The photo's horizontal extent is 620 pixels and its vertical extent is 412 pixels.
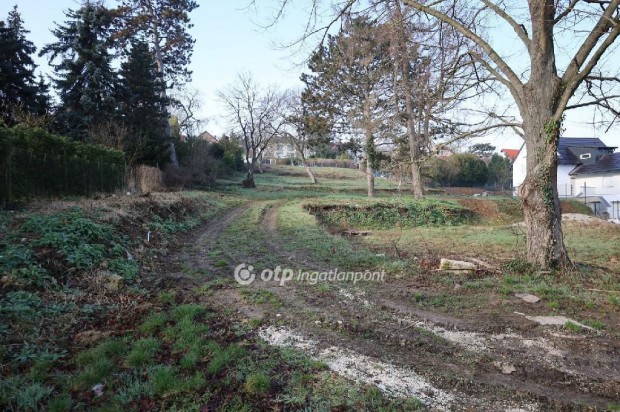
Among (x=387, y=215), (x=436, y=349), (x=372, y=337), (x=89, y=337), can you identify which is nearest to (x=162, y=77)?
(x=387, y=215)

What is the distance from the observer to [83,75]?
21.5 metres

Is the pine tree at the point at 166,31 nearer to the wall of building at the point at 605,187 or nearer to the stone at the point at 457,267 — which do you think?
the stone at the point at 457,267

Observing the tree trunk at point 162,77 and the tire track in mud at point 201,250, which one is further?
the tree trunk at point 162,77

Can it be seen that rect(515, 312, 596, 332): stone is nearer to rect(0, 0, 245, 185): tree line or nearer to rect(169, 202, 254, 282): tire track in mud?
rect(169, 202, 254, 282): tire track in mud

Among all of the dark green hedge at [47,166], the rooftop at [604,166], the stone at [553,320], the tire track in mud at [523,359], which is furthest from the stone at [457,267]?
the rooftop at [604,166]

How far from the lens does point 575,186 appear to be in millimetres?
37219

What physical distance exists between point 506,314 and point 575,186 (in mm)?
39997

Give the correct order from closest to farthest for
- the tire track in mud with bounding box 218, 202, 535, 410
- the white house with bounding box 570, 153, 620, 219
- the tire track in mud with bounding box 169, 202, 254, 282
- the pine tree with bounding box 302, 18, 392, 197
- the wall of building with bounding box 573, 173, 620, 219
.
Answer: the tire track in mud with bounding box 218, 202, 535, 410 → the tire track in mud with bounding box 169, 202, 254, 282 → the pine tree with bounding box 302, 18, 392, 197 → the wall of building with bounding box 573, 173, 620, 219 → the white house with bounding box 570, 153, 620, 219

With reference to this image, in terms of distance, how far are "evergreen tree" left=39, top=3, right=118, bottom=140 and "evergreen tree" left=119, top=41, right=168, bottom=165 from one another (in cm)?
145

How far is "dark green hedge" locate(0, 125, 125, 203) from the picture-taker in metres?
9.24

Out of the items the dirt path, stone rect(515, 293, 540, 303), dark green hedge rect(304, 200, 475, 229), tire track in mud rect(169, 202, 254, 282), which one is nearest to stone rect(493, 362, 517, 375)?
the dirt path

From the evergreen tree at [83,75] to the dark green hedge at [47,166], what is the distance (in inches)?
315

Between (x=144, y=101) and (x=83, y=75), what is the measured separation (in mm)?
4078

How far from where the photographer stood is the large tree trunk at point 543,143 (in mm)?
6566
